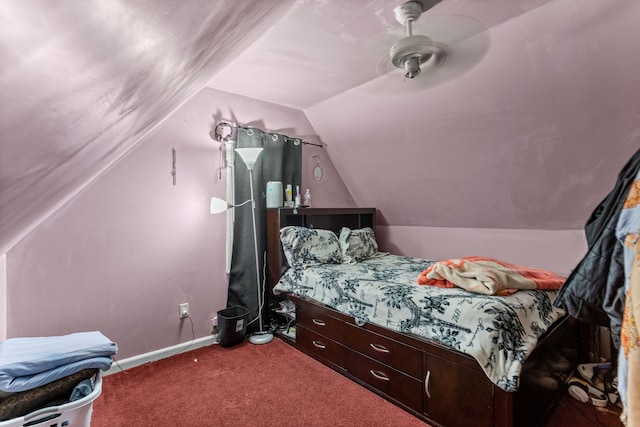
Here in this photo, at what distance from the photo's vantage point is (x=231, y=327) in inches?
103

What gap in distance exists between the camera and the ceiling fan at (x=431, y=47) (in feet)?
5.50

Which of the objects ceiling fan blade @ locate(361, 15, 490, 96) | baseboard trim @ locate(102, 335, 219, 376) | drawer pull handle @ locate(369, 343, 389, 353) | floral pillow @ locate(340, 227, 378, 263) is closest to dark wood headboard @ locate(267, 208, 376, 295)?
floral pillow @ locate(340, 227, 378, 263)

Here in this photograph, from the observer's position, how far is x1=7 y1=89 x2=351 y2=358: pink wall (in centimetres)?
201

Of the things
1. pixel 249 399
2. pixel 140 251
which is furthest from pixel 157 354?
pixel 249 399

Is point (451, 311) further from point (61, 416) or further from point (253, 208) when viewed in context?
point (253, 208)

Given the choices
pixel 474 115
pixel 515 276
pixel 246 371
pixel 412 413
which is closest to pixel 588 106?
pixel 474 115

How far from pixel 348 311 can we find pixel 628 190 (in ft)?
5.42

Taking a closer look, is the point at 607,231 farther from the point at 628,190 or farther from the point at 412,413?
the point at 412,413

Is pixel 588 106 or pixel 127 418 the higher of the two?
pixel 588 106

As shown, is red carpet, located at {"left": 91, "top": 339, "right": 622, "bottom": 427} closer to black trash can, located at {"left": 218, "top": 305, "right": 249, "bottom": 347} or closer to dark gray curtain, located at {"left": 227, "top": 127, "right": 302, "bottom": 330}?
black trash can, located at {"left": 218, "top": 305, "right": 249, "bottom": 347}

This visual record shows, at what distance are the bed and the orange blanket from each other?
51mm

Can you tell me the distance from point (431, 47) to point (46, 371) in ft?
7.55

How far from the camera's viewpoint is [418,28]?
6.20 feet

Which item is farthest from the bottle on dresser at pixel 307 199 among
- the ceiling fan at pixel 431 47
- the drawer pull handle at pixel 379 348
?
the drawer pull handle at pixel 379 348
